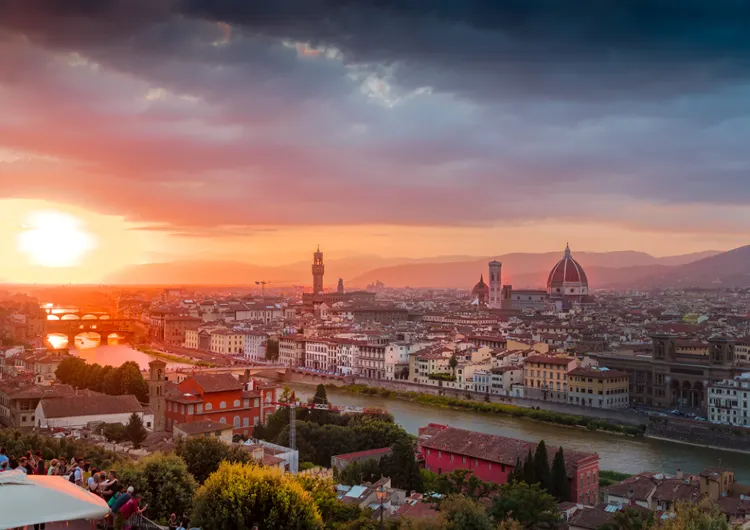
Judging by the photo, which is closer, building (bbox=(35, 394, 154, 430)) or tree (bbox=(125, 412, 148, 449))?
tree (bbox=(125, 412, 148, 449))

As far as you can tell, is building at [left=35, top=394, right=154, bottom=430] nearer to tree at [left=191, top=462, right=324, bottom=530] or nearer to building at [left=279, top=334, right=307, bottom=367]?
tree at [left=191, top=462, right=324, bottom=530]

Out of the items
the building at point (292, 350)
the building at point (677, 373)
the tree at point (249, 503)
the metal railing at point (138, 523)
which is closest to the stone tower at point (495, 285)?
the building at point (292, 350)

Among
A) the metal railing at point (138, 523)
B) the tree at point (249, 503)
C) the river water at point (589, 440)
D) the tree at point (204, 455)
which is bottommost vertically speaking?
the river water at point (589, 440)

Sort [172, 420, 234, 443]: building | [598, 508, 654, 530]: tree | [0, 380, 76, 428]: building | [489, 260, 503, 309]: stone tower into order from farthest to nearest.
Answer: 1. [489, 260, 503, 309]: stone tower
2. [0, 380, 76, 428]: building
3. [172, 420, 234, 443]: building
4. [598, 508, 654, 530]: tree

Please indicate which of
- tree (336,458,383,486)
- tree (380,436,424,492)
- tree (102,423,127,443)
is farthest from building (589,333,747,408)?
tree (102,423,127,443)

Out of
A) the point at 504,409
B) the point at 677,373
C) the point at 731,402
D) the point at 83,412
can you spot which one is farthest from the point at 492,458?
the point at 677,373

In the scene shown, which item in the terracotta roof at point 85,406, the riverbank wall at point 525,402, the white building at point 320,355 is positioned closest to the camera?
the terracotta roof at point 85,406

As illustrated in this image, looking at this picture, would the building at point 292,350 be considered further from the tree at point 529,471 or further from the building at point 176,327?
the tree at point 529,471
